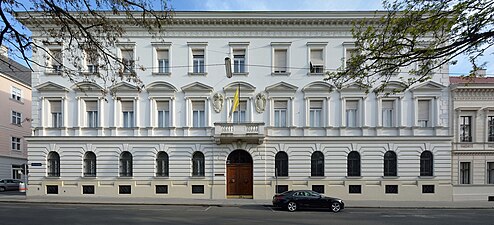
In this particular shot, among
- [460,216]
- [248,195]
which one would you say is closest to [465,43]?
[460,216]

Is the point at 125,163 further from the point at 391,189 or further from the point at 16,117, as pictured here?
the point at 16,117

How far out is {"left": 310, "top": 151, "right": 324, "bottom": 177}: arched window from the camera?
22.6 m

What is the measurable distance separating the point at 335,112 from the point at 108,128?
16.2 m

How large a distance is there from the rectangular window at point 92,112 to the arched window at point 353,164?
1843cm

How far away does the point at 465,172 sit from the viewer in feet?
77.3

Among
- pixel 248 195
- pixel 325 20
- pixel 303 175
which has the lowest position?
pixel 248 195

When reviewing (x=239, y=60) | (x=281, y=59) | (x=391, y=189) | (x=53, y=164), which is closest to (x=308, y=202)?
(x=391, y=189)

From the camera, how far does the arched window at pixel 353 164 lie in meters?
22.6

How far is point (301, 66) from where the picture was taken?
22.8 metres

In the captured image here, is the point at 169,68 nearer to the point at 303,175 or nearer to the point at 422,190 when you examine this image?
the point at 303,175

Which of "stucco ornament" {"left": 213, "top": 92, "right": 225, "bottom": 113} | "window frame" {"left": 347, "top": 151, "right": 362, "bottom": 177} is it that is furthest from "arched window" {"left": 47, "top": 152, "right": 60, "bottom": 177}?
"window frame" {"left": 347, "top": 151, "right": 362, "bottom": 177}

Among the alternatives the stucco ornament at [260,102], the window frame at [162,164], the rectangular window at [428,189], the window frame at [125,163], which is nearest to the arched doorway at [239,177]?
the stucco ornament at [260,102]

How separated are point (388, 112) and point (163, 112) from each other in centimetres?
1623

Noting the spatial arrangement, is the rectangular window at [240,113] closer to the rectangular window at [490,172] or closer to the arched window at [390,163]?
the arched window at [390,163]
